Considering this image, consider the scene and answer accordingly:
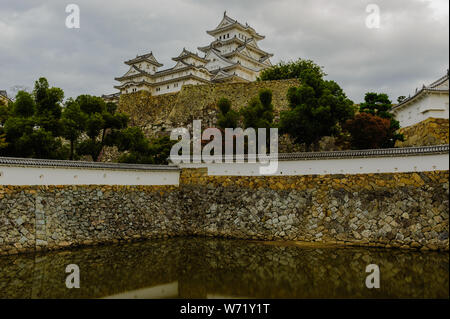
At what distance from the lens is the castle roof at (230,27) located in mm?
31797

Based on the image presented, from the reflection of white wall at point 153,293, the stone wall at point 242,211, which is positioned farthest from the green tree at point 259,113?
the reflection of white wall at point 153,293

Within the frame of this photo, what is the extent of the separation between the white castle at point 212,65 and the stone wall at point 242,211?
15552mm

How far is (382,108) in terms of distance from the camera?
51.8 ft

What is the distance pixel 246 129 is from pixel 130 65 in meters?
20.1

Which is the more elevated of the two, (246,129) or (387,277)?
(246,129)

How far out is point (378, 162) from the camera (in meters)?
11.5

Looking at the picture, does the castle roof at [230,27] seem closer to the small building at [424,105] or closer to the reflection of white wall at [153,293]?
the small building at [424,105]

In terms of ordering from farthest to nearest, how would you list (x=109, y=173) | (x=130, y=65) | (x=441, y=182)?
(x=130, y=65)
(x=109, y=173)
(x=441, y=182)

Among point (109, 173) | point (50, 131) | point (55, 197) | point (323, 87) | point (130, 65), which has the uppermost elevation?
point (130, 65)

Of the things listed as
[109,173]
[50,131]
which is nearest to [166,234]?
[109,173]

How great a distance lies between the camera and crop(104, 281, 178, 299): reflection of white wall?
6.95 metres

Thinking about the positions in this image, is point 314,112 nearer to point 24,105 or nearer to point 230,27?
point 24,105

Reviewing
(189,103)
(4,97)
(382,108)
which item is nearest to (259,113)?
(382,108)
